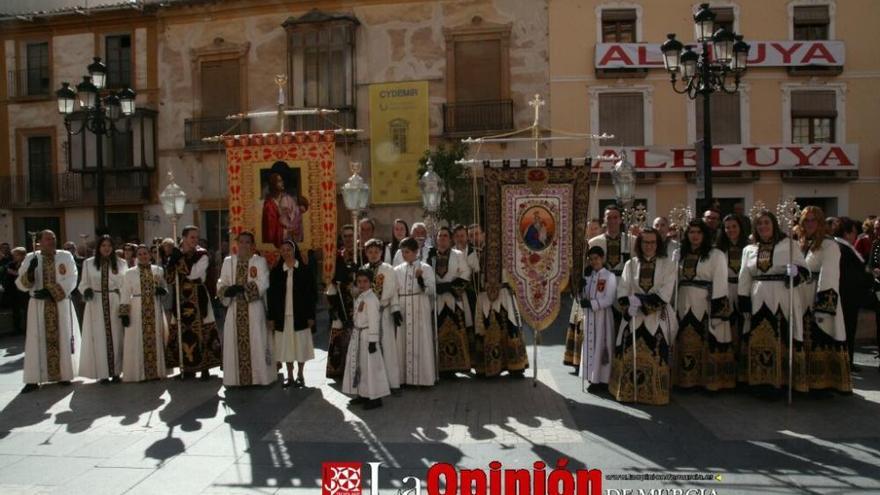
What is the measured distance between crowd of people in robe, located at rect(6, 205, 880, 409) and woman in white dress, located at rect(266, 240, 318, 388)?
2 centimetres

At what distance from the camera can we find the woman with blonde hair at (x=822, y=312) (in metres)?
6.99

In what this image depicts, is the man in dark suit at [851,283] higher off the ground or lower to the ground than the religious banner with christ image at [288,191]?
lower

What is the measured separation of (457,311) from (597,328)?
5.56 ft

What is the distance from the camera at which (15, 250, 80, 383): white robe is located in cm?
862

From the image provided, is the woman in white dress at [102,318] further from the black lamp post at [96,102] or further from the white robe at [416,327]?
the white robe at [416,327]

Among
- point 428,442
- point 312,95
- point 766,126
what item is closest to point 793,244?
point 428,442

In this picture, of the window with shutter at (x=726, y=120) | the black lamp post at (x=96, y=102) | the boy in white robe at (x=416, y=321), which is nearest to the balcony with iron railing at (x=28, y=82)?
the black lamp post at (x=96, y=102)

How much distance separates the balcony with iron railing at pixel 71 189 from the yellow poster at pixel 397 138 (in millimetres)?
7511

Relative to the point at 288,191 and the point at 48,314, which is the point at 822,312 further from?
the point at 48,314

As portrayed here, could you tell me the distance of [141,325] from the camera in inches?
346

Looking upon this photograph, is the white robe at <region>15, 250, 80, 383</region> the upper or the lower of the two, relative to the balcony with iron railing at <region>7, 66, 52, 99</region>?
lower

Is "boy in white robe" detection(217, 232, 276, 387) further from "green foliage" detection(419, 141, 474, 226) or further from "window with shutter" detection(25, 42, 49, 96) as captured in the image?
"window with shutter" detection(25, 42, 49, 96)

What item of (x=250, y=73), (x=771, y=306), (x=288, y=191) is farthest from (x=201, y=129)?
(x=771, y=306)

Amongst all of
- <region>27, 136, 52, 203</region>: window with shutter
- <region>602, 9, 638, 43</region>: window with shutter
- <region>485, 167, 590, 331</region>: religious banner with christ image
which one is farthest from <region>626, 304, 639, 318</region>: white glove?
<region>27, 136, 52, 203</region>: window with shutter
